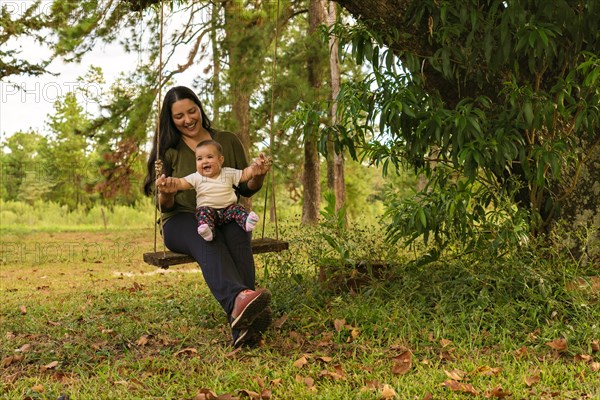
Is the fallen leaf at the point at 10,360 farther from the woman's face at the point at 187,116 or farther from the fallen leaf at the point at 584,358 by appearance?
the fallen leaf at the point at 584,358

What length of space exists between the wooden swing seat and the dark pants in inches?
3.0

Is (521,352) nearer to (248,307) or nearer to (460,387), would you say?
(460,387)

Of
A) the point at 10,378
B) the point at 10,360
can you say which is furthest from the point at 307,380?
the point at 10,360

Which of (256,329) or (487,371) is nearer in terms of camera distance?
(487,371)

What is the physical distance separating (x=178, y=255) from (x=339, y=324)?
3.58 ft

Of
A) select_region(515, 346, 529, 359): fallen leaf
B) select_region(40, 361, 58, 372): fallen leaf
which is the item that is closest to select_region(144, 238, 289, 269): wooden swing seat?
select_region(40, 361, 58, 372): fallen leaf

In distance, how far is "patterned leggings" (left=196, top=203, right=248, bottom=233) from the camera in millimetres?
4293

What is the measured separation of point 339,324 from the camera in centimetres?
427

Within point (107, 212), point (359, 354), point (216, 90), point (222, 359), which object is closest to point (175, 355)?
point (222, 359)

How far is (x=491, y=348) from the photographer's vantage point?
398cm

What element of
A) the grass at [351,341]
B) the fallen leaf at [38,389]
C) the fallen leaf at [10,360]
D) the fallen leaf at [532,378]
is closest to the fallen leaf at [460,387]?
the grass at [351,341]

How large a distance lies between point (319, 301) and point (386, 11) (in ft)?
6.84

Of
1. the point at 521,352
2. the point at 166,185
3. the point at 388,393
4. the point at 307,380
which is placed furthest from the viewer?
the point at 166,185

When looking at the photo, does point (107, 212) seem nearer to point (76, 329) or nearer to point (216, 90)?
point (216, 90)
